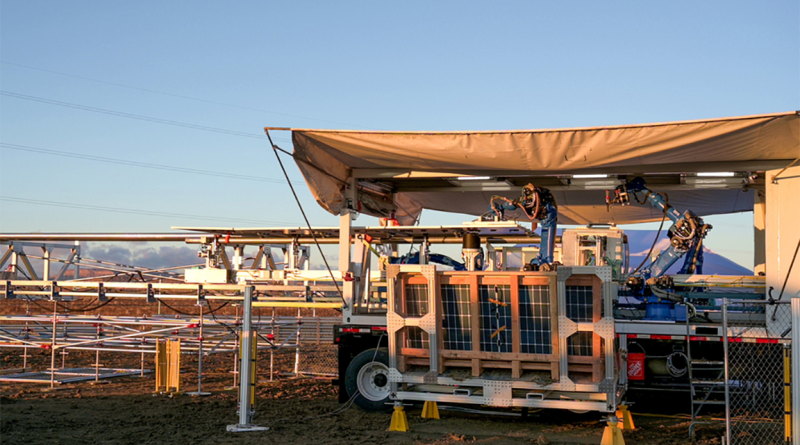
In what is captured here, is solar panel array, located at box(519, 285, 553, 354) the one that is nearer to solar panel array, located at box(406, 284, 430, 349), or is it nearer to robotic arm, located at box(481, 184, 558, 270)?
solar panel array, located at box(406, 284, 430, 349)

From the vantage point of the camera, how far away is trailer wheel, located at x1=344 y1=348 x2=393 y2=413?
11984 mm

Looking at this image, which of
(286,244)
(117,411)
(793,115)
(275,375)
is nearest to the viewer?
(793,115)

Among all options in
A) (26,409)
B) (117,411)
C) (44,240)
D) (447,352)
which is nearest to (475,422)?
(447,352)

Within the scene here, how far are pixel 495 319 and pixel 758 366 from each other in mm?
4235

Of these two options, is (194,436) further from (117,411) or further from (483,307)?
(483,307)

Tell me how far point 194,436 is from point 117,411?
275 centimetres

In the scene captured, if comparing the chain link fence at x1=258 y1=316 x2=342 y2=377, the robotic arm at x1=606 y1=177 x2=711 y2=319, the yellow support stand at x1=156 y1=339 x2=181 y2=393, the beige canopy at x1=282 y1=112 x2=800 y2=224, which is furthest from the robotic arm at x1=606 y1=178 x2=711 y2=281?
the yellow support stand at x1=156 y1=339 x2=181 y2=393

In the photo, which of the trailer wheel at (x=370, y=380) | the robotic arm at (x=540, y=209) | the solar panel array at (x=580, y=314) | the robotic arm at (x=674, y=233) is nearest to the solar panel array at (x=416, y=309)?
the trailer wheel at (x=370, y=380)

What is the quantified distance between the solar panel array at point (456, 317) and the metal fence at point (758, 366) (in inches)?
143

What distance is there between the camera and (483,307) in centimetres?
1030

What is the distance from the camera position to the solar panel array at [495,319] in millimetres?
10148

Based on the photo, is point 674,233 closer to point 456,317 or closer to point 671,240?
point 671,240

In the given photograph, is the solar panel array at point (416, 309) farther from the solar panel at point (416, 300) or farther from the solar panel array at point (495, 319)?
the solar panel array at point (495, 319)

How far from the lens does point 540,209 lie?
12953 millimetres
